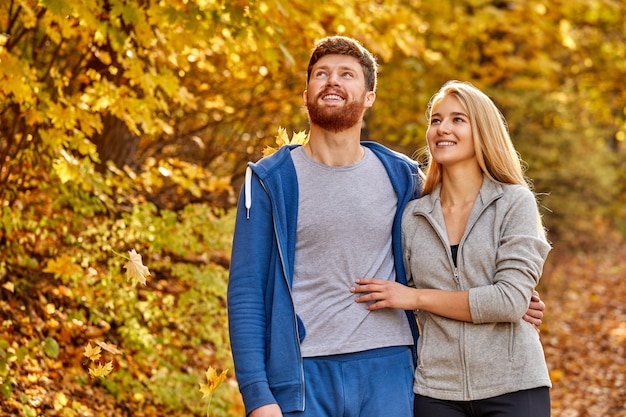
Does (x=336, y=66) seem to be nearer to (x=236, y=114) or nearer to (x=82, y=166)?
(x=82, y=166)

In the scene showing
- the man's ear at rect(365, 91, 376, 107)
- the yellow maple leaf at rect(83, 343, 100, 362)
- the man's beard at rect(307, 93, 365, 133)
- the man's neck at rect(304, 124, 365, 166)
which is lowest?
the yellow maple leaf at rect(83, 343, 100, 362)

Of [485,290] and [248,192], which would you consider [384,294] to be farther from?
[248,192]

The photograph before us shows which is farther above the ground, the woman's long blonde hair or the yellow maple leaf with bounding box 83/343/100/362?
the woman's long blonde hair

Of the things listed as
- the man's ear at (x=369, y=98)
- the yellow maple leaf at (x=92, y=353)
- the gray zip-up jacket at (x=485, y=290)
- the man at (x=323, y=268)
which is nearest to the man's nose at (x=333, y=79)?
the man at (x=323, y=268)

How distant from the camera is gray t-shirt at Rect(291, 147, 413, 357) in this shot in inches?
122

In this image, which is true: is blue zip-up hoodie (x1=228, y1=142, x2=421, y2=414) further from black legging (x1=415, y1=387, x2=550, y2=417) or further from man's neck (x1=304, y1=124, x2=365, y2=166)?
black legging (x1=415, y1=387, x2=550, y2=417)

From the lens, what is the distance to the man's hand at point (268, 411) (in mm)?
2920

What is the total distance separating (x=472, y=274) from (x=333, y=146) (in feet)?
2.47

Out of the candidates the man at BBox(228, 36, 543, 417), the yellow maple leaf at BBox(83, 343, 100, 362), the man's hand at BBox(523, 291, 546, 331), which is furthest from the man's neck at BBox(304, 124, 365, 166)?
the yellow maple leaf at BBox(83, 343, 100, 362)

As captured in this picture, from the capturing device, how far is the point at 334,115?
3260 mm

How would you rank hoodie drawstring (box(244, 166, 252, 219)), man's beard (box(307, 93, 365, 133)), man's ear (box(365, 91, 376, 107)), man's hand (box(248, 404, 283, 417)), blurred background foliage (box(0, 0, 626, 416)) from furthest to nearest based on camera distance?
blurred background foliage (box(0, 0, 626, 416)) < man's ear (box(365, 91, 376, 107)) < man's beard (box(307, 93, 365, 133)) < hoodie drawstring (box(244, 166, 252, 219)) < man's hand (box(248, 404, 283, 417))

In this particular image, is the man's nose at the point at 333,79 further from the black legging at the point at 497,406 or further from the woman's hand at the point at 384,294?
the black legging at the point at 497,406

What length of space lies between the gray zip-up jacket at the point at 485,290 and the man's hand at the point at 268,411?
581 millimetres

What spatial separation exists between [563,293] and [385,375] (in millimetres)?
12030
